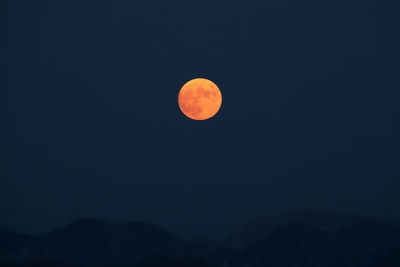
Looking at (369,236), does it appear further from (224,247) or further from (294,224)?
(224,247)

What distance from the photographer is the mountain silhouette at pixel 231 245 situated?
2977cm

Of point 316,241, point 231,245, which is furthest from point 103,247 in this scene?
point 316,241

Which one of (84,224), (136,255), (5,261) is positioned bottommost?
(5,261)

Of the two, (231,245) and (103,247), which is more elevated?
(231,245)

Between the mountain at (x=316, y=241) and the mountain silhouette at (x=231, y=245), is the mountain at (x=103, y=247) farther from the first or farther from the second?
the mountain at (x=316, y=241)

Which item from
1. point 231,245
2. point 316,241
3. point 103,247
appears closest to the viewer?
point 231,245

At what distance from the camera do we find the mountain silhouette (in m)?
29.8

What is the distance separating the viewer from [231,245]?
102ft

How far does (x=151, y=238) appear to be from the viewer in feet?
110

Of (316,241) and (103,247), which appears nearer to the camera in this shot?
(103,247)

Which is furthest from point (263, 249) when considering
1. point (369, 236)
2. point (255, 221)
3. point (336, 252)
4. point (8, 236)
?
point (8, 236)

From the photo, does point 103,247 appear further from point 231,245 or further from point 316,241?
point 316,241

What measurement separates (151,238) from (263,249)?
1008cm

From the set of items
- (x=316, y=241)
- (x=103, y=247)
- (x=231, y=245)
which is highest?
(x=316, y=241)
